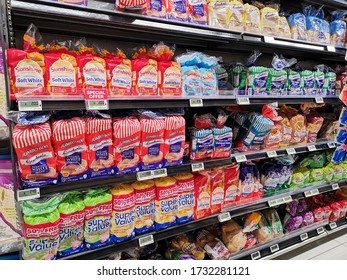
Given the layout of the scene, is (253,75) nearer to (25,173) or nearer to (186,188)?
(186,188)

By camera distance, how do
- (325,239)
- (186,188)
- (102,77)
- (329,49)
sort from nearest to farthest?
(102,77) → (186,188) → (329,49) → (325,239)

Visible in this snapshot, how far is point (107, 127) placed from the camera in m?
1.31

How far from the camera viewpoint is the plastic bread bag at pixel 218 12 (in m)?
1.58

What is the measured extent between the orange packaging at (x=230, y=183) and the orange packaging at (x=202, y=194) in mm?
168

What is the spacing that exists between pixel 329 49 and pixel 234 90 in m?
1.00

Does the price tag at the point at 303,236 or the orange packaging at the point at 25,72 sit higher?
the orange packaging at the point at 25,72

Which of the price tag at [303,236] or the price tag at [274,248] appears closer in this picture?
the price tag at [274,248]

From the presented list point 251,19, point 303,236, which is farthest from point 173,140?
point 303,236

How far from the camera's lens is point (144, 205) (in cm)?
150

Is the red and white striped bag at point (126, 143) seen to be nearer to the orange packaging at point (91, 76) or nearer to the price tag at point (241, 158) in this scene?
the orange packaging at point (91, 76)

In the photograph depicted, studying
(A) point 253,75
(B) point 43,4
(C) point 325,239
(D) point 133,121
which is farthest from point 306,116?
(B) point 43,4

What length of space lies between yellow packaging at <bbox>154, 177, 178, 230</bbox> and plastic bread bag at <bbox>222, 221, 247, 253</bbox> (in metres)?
0.57

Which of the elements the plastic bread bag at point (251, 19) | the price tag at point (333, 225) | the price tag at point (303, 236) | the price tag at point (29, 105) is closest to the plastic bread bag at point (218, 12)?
the plastic bread bag at point (251, 19)

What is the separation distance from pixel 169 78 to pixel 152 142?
15.1 inches
